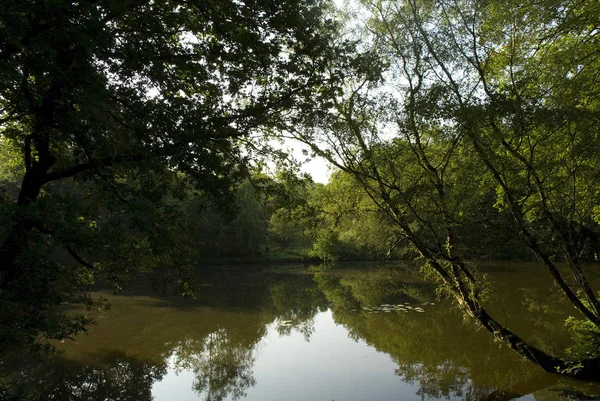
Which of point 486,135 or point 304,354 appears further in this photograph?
point 304,354

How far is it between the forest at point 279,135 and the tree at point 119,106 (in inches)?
1.1

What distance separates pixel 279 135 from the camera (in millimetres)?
7793

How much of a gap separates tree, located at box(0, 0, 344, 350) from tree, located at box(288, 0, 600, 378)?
198 cm

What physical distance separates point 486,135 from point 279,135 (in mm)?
3700

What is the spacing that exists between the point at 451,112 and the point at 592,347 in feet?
18.2

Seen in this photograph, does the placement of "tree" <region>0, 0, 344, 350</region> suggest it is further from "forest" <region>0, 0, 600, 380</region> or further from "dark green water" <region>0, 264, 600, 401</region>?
"dark green water" <region>0, 264, 600, 401</region>

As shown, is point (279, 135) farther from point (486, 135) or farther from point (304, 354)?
point (304, 354)

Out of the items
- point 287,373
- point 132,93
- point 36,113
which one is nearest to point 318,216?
point 287,373

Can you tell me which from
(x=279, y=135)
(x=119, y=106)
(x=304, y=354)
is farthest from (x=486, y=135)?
(x=304, y=354)

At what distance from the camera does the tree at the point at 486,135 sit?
6.71 meters

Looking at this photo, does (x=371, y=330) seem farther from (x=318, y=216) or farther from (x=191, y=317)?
(x=191, y=317)

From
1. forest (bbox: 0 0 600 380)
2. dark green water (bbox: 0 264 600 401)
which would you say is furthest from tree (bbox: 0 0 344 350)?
dark green water (bbox: 0 264 600 401)

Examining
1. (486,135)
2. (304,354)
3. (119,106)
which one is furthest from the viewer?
(304,354)

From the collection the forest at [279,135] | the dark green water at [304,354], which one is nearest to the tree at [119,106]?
the forest at [279,135]
